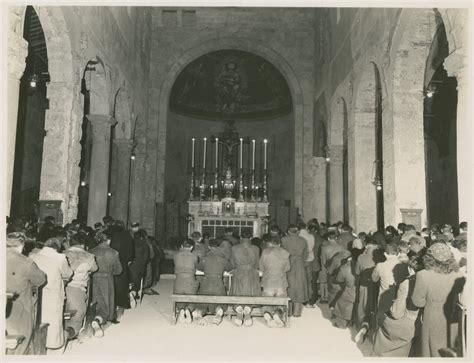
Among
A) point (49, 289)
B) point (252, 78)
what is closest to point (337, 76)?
point (252, 78)

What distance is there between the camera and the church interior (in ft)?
24.6

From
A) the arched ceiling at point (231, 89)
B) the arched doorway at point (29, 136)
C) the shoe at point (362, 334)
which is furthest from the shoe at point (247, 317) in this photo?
the arched ceiling at point (231, 89)

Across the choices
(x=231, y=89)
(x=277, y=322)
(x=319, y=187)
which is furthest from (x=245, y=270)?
(x=231, y=89)

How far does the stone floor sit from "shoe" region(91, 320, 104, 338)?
0.08 meters

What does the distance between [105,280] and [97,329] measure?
78cm

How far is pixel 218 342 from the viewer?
6.57 metres

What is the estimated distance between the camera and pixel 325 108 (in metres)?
17.9

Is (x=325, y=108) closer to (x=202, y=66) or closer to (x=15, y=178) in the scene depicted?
(x=202, y=66)

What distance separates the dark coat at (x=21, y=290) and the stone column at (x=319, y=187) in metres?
14.7

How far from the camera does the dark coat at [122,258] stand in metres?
8.16

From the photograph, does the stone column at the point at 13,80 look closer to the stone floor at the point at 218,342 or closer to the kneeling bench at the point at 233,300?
the stone floor at the point at 218,342

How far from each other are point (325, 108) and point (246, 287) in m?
11.5

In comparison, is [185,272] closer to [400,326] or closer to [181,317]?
[181,317]

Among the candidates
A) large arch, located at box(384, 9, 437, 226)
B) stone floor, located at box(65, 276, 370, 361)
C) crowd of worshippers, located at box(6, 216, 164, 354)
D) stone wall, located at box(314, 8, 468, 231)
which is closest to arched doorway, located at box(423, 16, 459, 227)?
stone wall, located at box(314, 8, 468, 231)
